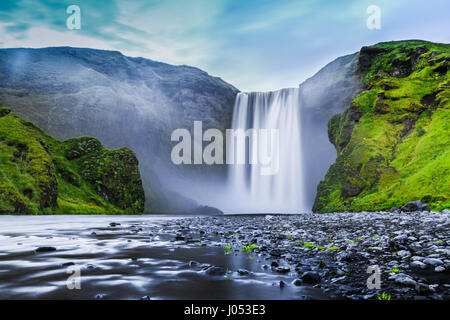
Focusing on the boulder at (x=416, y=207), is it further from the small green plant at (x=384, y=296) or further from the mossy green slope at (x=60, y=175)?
the mossy green slope at (x=60, y=175)

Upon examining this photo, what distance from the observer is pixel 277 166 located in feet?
235

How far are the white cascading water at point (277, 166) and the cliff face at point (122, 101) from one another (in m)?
9.81

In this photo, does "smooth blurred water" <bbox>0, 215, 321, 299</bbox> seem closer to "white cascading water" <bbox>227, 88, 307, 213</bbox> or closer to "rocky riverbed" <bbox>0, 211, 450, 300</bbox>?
"rocky riverbed" <bbox>0, 211, 450, 300</bbox>

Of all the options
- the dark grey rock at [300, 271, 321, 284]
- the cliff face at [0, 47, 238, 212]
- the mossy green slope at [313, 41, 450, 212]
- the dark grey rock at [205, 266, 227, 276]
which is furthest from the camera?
the cliff face at [0, 47, 238, 212]

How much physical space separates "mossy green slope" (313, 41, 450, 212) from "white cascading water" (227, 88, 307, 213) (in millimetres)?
27491

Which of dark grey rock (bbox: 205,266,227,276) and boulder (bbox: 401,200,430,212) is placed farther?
boulder (bbox: 401,200,430,212)

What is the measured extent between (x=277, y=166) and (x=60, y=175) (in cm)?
4995

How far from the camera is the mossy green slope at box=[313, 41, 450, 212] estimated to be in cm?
2172

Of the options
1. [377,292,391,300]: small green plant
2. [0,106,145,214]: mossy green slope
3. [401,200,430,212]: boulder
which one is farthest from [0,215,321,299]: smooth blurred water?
[0,106,145,214]: mossy green slope

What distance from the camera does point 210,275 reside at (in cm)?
523

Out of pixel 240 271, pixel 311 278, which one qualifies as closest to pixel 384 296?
pixel 311 278
